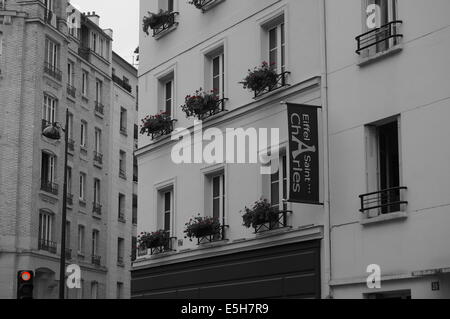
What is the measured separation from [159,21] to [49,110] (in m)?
26.7

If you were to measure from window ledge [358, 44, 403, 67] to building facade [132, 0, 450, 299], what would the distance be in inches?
1.2

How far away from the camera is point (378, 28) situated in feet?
61.6

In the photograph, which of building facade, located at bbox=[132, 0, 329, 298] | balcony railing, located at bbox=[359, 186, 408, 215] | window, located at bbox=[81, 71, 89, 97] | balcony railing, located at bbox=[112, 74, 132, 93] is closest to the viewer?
balcony railing, located at bbox=[359, 186, 408, 215]

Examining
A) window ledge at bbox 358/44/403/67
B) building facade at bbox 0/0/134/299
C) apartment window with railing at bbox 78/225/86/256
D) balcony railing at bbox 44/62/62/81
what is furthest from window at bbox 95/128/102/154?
window ledge at bbox 358/44/403/67

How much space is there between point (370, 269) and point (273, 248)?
3.42m

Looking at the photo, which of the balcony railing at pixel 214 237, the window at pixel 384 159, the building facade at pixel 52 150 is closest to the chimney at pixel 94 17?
the building facade at pixel 52 150

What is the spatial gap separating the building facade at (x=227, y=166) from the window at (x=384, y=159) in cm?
136

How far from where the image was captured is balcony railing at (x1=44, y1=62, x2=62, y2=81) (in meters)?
52.6

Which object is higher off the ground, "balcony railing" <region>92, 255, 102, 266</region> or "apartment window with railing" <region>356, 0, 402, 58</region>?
"apartment window with railing" <region>356, 0, 402, 58</region>

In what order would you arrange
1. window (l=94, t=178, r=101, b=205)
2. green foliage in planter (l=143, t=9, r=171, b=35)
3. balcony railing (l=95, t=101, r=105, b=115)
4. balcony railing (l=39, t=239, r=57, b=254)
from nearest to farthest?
1. green foliage in planter (l=143, t=9, r=171, b=35)
2. balcony railing (l=39, t=239, r=57, b=254)
3. window (l=94, t=178, r=101, b=205)
4. balcony railing (l=95, t=101, r=105, b=115)

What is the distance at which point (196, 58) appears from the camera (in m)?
25.5

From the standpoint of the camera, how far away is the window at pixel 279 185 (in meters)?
21.5

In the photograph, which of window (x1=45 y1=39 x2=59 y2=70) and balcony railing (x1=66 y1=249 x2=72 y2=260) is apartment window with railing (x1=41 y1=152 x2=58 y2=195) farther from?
window (x1=45 y1=39 x2=59 y2=70)
